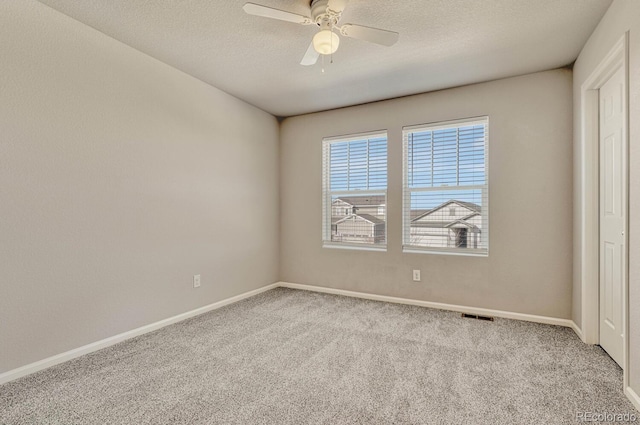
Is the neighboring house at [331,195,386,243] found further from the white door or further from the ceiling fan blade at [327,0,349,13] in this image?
the ceiling fan blade at [327,0,349,13]

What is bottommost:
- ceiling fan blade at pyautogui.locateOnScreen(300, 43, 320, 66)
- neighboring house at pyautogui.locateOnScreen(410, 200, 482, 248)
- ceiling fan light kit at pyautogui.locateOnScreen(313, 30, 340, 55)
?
neighboring house at pyautogui.locateOnScreen(410, 200, 482, 248)

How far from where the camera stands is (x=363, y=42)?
253cm

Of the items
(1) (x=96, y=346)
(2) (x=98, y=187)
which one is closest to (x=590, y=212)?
(2) (x=98, y=187)

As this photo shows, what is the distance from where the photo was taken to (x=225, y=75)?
3.15 m

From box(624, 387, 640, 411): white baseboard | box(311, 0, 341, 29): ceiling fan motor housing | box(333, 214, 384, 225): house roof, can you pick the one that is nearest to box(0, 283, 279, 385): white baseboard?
box(333, 214, 384, 225): house roof

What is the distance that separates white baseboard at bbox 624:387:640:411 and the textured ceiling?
244 centimetres

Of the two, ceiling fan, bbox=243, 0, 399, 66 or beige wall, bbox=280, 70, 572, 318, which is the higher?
ceiling fan, bbox=243, 0, 399, 66

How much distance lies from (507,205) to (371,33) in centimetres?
227

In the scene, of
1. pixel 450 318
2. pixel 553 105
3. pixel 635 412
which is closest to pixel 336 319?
pixel 450 318

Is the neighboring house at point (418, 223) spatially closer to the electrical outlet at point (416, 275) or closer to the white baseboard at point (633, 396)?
the electrical outlet at point (416, 275)

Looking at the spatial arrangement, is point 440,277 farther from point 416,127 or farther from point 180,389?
point 180,389

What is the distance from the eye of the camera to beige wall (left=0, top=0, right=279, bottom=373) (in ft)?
6.64

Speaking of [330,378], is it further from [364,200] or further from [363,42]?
[363,42]

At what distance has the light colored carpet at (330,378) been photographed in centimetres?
165
